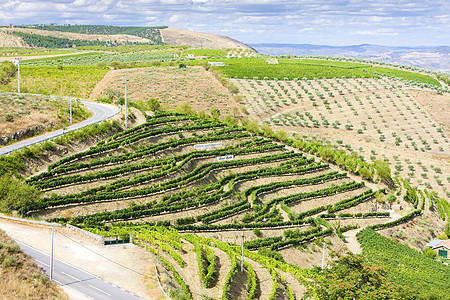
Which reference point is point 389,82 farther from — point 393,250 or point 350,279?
point 350,279

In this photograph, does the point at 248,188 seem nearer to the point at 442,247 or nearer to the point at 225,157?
the point at 225,157

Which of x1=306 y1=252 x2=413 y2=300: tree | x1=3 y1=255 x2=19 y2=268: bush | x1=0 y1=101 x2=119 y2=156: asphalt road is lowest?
x1=306 y1=252 x2=413 y2=300: tree

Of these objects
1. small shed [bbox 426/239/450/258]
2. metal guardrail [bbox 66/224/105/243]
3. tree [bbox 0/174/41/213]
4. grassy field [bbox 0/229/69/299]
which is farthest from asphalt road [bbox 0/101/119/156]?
small shed [bbox 426/239/450/258]

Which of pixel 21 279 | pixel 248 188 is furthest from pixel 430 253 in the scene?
pixel 21 279

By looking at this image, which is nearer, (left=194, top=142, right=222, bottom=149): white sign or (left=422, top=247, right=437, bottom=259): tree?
(left=422, top=247, right=437, bottom=259): tree

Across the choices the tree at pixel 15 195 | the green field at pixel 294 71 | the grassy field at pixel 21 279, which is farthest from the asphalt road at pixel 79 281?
the green field at pixel 294 71

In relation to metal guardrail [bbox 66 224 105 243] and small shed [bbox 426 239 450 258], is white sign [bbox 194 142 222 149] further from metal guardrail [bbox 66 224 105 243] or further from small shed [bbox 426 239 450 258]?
small shed [bbox 426 239 450 258]

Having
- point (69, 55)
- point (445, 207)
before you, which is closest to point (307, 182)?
point (445, 207)
